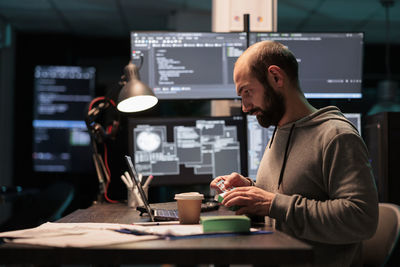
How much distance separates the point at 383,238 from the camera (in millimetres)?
1794

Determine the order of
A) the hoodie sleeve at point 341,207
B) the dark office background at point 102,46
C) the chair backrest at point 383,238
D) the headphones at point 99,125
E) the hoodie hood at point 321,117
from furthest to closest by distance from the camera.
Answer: the dark office background at point 102,46, the headphones at point 99,125, the chair backrest at point 383,238, the hoodie hood at point 321,117, the hoodie sleeve at point 341,207

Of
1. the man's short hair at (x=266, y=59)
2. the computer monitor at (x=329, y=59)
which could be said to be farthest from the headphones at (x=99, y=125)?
the man's short hair at (x=266, y=59)

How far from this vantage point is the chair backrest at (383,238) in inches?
68.6

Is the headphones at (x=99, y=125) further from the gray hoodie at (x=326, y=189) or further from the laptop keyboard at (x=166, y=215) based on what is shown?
the gray hoodie at (x=326, y=189)

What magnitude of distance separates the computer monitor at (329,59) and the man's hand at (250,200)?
4.44 feet

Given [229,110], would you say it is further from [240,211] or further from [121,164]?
[240,211]

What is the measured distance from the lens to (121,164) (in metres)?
2.56

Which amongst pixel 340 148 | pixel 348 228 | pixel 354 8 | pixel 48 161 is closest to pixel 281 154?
pixel 340 148

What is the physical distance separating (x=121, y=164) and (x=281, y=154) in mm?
1262

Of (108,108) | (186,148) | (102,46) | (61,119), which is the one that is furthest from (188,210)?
(102,46)

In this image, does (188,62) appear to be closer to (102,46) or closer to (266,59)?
(266,59)

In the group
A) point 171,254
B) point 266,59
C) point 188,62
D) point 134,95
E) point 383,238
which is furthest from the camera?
point 188,62

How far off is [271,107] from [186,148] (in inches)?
38.0

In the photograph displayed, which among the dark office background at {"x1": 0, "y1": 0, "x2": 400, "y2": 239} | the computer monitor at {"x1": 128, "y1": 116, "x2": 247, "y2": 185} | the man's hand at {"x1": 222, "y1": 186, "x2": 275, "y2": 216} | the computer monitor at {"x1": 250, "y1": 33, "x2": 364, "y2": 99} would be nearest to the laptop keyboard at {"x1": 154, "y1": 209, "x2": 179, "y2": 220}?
the man's hand at {"x1": 222, "y1": 186, "x2": 275, "y2": 216}
